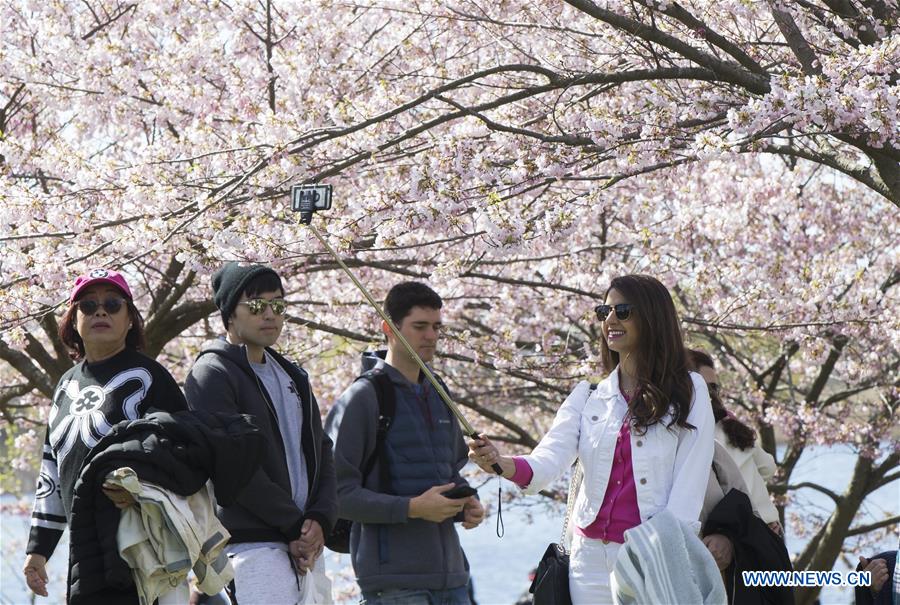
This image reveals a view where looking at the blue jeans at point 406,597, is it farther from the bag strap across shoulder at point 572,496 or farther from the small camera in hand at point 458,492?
the bag strap across shoulder at point 572,496

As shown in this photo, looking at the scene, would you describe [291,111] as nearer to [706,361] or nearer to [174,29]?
[174,29]

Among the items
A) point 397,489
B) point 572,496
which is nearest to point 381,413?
point 397,489

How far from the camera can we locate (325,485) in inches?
168

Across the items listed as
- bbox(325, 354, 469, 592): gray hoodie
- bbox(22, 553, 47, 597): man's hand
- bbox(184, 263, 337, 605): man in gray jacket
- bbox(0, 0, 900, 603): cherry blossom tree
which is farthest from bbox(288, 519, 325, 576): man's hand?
bbox(0, 0, 900, 603): cherry blossom tree

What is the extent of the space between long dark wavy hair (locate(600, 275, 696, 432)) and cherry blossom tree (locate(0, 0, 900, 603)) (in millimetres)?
1370

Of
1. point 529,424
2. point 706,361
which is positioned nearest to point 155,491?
point 706,361

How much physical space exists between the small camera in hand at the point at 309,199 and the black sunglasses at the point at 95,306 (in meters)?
0.71

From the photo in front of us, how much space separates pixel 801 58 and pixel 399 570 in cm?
279

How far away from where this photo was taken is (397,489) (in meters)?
4.41

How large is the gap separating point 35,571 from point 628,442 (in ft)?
6.64

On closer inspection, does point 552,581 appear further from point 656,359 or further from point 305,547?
point 305,547

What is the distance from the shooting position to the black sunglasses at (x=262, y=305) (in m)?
4.28

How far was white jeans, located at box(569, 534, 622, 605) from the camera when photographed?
11.6 feet

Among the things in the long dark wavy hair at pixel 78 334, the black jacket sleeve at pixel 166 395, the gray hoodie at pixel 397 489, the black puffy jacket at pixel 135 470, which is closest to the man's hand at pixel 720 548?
the gray hoodie at pixel 397 489
